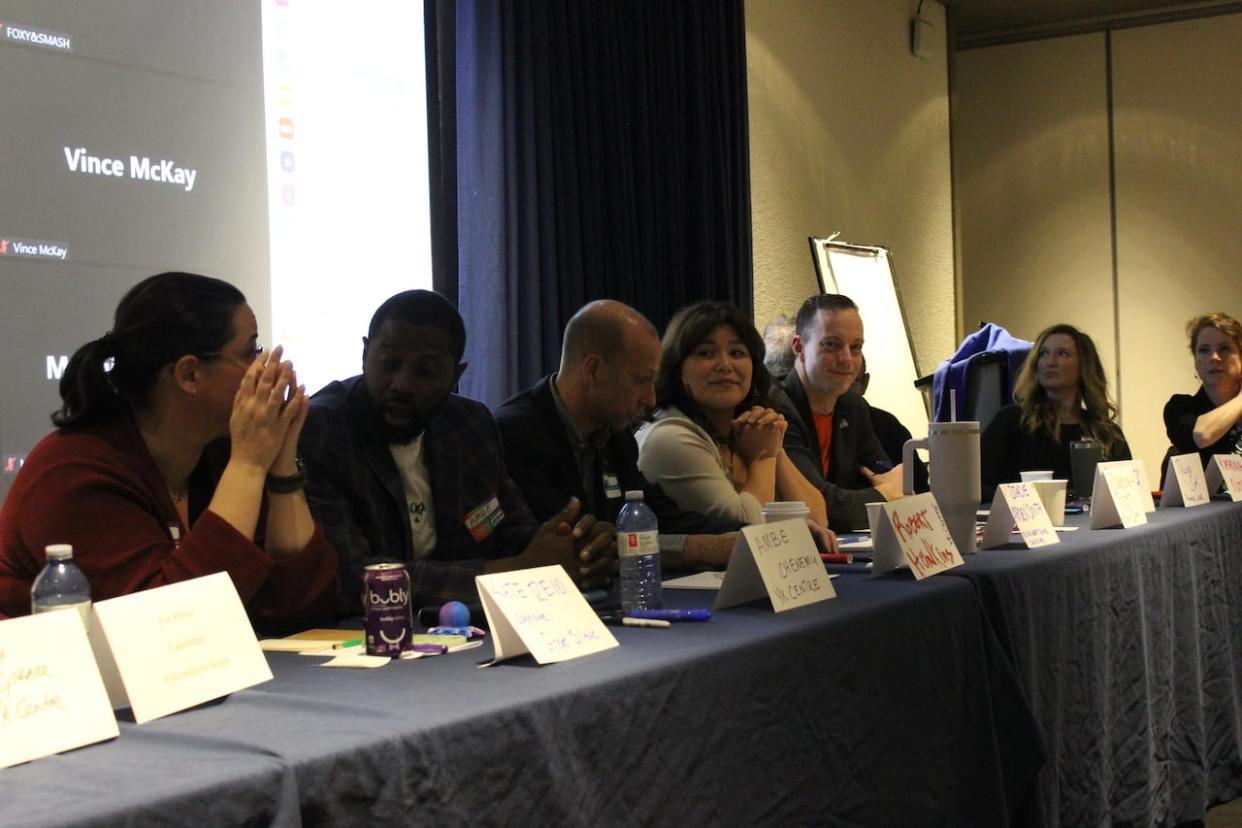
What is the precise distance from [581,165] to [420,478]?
2.08m

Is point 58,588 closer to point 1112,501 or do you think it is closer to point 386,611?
point 386,611

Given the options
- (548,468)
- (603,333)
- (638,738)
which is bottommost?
(638,738)

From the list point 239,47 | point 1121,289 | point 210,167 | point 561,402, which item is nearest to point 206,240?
point 210,167

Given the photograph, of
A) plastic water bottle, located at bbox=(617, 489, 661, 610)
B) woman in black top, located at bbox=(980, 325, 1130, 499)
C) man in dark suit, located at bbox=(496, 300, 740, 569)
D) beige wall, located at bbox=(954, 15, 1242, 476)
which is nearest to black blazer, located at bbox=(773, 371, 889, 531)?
woman in black top, located at bbox=(980, 325, 1130, 499)

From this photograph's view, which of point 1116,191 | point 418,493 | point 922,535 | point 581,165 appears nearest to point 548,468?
point 418,493

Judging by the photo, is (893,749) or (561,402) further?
(561,402)

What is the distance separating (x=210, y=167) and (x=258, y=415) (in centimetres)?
138

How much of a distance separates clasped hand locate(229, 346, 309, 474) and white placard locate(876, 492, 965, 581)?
0.87 meters

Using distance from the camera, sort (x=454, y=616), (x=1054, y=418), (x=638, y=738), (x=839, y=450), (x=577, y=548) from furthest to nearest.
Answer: (x=1054, y=418)
(x=839, y=450)
(x=577, y=548)
(x=454, y=616)
(x=638, y=738)

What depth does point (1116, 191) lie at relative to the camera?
677cm

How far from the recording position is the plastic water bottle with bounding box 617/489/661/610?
165 cm

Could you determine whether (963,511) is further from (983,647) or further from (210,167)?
(210,167)

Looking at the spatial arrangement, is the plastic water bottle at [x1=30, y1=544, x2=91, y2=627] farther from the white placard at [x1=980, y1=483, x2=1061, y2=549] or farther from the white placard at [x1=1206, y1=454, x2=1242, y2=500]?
the white placard at [x1=1206, y1=454, x2=1242, y2=500]

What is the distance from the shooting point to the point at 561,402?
2.40 m
